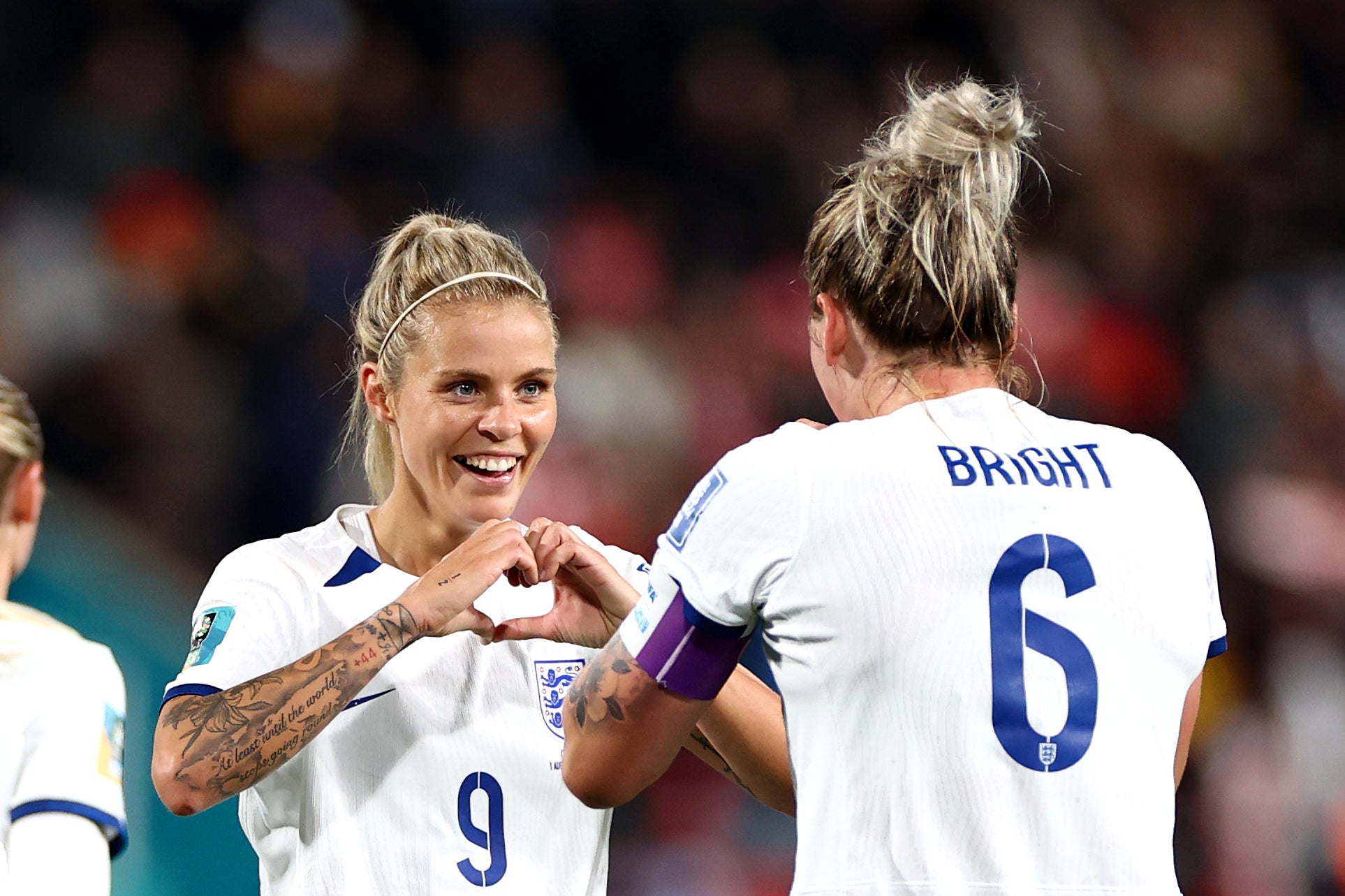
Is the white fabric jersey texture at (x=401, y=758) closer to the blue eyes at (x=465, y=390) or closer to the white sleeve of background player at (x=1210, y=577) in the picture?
the blue eyes at (x=465, y=390)

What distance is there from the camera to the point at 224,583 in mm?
2771

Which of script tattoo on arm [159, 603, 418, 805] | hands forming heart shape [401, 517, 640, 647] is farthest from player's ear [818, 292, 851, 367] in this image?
script tattoo on arm [159, 603, 418, 805]

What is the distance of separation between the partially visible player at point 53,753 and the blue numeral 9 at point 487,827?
2.12ft

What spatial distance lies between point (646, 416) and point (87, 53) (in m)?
2.90

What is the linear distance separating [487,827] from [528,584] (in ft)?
1.56

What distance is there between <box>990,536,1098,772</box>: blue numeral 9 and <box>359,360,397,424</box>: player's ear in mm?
1627

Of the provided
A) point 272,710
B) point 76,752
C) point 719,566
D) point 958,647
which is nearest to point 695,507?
point 719,566

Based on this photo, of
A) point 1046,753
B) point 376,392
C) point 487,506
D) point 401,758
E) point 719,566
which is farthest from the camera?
point 376,392

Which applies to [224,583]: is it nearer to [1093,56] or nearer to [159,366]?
[159,366]

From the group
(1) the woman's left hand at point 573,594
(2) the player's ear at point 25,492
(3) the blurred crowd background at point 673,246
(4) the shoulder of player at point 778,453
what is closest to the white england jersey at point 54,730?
(2) the player's ear at point 25,492

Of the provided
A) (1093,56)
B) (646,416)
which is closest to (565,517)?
(646,416)

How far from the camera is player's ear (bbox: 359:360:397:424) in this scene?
313 centimetres

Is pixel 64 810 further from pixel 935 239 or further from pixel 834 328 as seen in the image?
pixel 935 239

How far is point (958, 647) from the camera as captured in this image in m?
1.88
